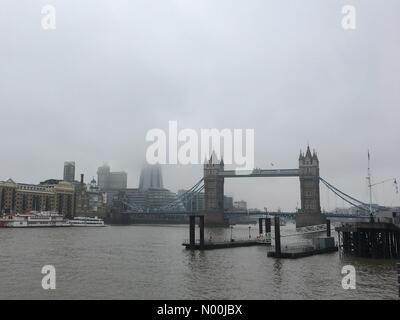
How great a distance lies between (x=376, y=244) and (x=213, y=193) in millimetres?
136325

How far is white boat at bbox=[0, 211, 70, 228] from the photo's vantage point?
370 feet

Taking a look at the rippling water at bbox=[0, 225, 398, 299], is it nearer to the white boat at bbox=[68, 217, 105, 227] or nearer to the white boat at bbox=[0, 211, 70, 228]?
the white boat at bbox=[0, 211, 70, 228]

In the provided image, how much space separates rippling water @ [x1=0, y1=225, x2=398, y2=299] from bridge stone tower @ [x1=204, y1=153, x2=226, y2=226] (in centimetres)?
11865

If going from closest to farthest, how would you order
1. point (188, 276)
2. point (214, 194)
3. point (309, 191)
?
point (188, 276) → point (309, 191) → point (214, 194)

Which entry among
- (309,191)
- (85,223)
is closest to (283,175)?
(309,191)

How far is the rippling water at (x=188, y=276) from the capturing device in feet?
88.2

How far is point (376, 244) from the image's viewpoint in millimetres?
45625

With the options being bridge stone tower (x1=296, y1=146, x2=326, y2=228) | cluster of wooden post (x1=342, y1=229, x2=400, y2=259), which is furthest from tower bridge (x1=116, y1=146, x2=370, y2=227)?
cluster of wooden post (x1=342, y1=229, x2=400, y2=259)

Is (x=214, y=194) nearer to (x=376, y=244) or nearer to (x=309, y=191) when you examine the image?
(x=309, y=191)
